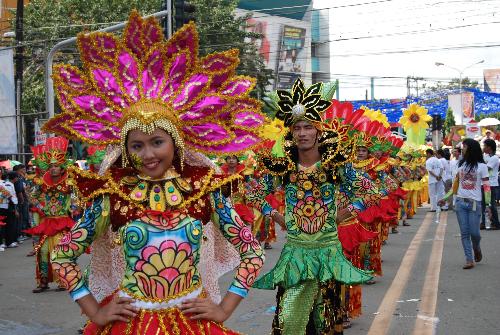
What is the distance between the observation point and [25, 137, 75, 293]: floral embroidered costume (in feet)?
35.8

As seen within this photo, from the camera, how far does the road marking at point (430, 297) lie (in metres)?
7.52

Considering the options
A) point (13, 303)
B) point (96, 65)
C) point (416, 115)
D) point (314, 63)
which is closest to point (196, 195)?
point (96, 65)

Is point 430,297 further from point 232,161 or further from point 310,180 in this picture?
point 232,161

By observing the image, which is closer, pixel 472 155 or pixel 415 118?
pixel 472 155

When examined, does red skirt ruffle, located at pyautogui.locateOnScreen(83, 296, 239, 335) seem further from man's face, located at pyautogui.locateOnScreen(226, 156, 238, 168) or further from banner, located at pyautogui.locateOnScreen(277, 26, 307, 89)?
banner, located at pyautogui.locateOnScreen(277, 26, 307, 89)

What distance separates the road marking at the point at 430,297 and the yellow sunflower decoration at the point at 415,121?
35.5ft

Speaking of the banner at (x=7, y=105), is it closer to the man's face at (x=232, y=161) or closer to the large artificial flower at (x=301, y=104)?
the man's face at (x=232, y=161)

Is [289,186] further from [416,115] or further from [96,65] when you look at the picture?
[416,115]

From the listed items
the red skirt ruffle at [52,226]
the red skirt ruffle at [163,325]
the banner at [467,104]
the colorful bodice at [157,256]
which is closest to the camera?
the red skirt ruffle at [163,325]

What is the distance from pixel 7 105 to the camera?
20.0 m

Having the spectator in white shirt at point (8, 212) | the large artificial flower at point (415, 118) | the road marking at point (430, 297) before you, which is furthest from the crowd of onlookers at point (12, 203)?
the large artificial flower at point (415, 118)

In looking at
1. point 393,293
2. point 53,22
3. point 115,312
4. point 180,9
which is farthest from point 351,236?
point 53,22

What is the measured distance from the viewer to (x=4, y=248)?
684 inches

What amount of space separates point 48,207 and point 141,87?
7.85 metres
